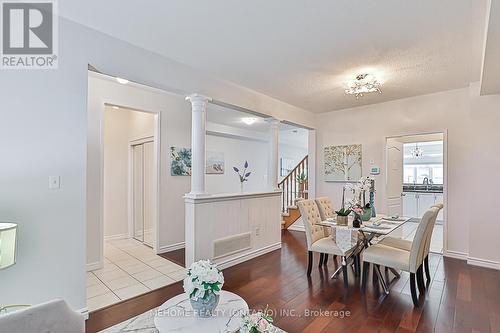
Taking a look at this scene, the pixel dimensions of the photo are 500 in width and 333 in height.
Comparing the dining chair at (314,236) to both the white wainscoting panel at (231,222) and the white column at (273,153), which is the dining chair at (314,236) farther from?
the white column at (273,153)

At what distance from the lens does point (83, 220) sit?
7.97ft

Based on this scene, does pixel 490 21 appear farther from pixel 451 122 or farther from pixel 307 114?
pixel 307 114

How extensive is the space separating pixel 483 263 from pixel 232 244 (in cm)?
373

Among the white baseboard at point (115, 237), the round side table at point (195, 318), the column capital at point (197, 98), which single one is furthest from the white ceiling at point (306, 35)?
the white baseboard at point (115, 237)

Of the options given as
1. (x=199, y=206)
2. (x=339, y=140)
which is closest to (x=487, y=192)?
(x=339, y=140)

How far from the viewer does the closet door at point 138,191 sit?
5312mm

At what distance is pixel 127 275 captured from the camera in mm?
3467

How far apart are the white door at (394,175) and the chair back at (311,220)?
7.18 feet

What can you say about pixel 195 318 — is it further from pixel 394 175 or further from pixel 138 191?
pixel 394 175

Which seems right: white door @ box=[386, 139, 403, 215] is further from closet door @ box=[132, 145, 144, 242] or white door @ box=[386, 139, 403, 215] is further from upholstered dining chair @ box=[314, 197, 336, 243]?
closet door @ box=[132, 145, 144, 242]

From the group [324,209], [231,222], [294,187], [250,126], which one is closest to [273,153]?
[324,209]

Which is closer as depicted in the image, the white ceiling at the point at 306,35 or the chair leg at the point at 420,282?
the white ceiling at the point at 306,35

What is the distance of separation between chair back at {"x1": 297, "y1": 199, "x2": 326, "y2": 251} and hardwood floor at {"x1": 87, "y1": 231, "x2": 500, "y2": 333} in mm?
491

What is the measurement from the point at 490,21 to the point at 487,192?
2.81 m
